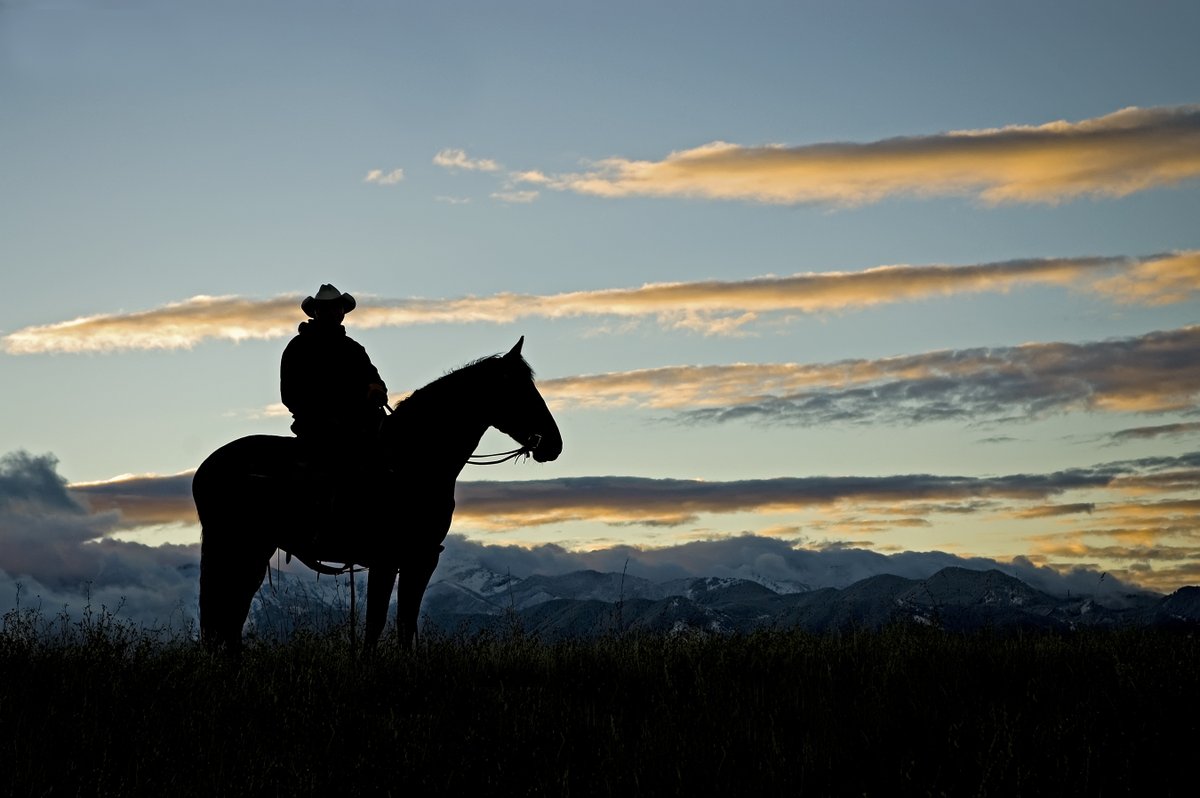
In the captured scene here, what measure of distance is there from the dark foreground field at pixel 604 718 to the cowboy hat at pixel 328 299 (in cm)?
372

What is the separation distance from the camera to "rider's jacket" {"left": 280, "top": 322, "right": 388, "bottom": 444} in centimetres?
1287

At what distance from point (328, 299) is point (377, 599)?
333cm

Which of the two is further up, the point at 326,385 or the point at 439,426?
the point at 326,385

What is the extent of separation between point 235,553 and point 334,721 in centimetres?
478

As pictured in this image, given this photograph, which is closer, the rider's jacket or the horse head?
Result: the rider's jacket

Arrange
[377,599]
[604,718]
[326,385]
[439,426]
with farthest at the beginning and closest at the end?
[439,426] < [326,385] < [377,599] < [604,718]

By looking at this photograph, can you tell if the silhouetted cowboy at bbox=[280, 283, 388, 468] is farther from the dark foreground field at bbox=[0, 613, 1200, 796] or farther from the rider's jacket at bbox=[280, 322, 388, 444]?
the dark foreground field at bbox=[0, 613, 1200, 796]

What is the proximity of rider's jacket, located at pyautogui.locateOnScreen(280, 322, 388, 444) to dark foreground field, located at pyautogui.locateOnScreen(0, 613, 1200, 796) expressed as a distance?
2.42 m

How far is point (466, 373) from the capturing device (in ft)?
44.4

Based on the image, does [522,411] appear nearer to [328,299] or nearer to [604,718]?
[328,299]

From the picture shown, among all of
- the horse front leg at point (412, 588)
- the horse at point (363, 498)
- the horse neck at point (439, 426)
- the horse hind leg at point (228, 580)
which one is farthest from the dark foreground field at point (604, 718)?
the horse neck at point (439, 426)

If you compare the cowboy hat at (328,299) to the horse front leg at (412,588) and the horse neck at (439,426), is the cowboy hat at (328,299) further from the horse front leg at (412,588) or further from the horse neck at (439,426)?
the horse front leg at (412,588)

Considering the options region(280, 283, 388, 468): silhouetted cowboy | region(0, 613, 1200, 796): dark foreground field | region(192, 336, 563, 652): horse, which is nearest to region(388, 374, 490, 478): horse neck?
region(192, 336, 563, 652): horse

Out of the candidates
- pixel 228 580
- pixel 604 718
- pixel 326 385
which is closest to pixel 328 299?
pixel 326 385
